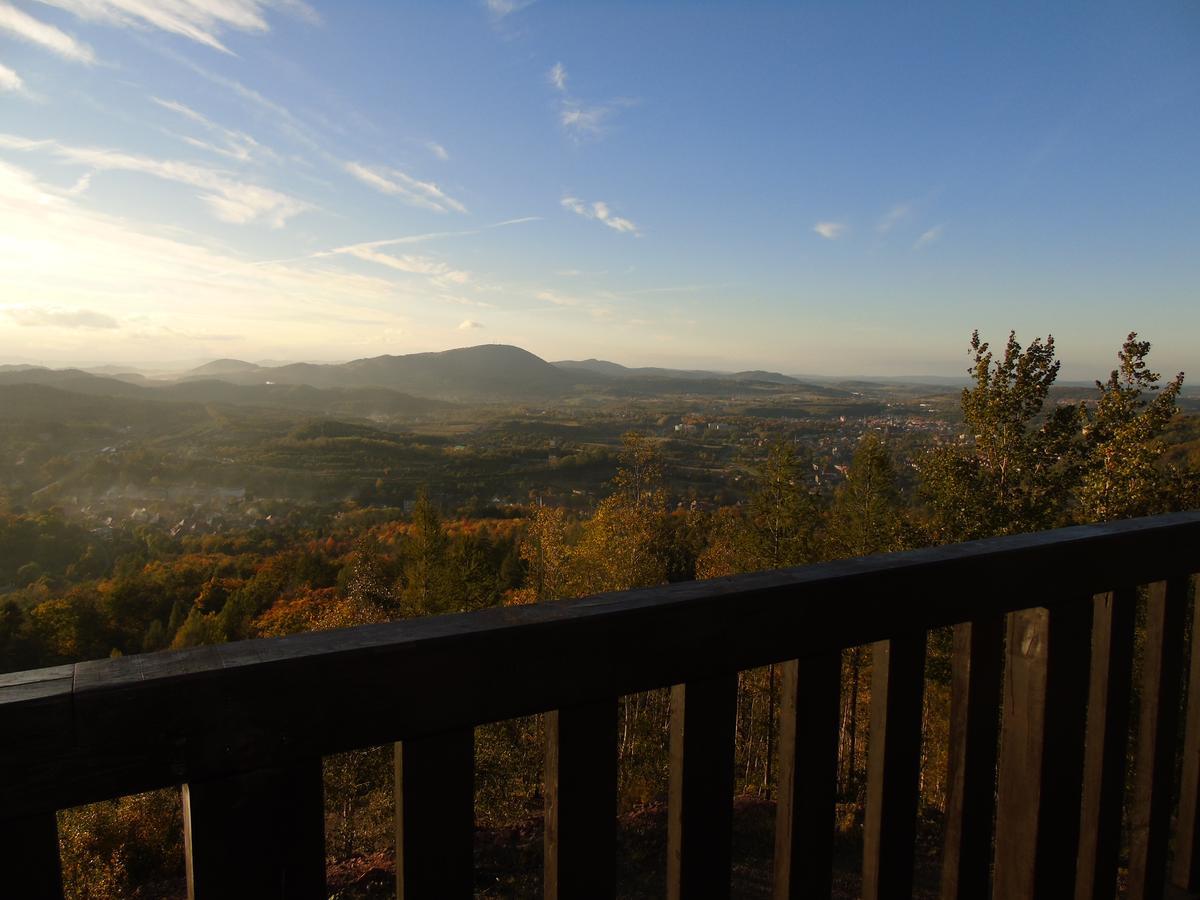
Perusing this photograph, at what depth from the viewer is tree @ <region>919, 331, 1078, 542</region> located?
15.3 m

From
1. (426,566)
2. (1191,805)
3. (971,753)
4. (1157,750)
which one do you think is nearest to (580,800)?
(971,753)

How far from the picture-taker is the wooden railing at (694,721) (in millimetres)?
669

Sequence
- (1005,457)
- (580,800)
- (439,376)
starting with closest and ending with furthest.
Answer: (580,800), (1005,457), (439,376)

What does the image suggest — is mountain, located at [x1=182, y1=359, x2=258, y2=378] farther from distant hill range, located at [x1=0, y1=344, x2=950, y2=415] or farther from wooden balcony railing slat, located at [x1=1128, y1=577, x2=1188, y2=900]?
wooden balcony railing slat, located at [x1=1128, y1=577, x2=1188, y2=900]

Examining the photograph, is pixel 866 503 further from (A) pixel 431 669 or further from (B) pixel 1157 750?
(A) pixel 431 669

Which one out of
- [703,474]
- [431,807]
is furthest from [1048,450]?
[703,474]

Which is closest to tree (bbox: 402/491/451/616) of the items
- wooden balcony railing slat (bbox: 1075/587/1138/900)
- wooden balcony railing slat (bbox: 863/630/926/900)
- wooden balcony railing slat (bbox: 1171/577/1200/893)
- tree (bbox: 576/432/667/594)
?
tree (bbox: 576/432/667/594)

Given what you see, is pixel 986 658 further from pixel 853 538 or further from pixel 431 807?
pixel 853 538

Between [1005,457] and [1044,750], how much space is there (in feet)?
55.9

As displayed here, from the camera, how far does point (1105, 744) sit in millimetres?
→ 1390

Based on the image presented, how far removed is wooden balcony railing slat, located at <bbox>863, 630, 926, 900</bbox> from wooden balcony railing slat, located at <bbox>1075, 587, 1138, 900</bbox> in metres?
0.51

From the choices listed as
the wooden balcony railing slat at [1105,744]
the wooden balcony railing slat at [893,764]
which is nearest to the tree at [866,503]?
the wooden balcony railing slat at [1105,744]

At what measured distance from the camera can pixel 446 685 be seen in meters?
0.78

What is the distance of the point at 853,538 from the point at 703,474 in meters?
38.8
